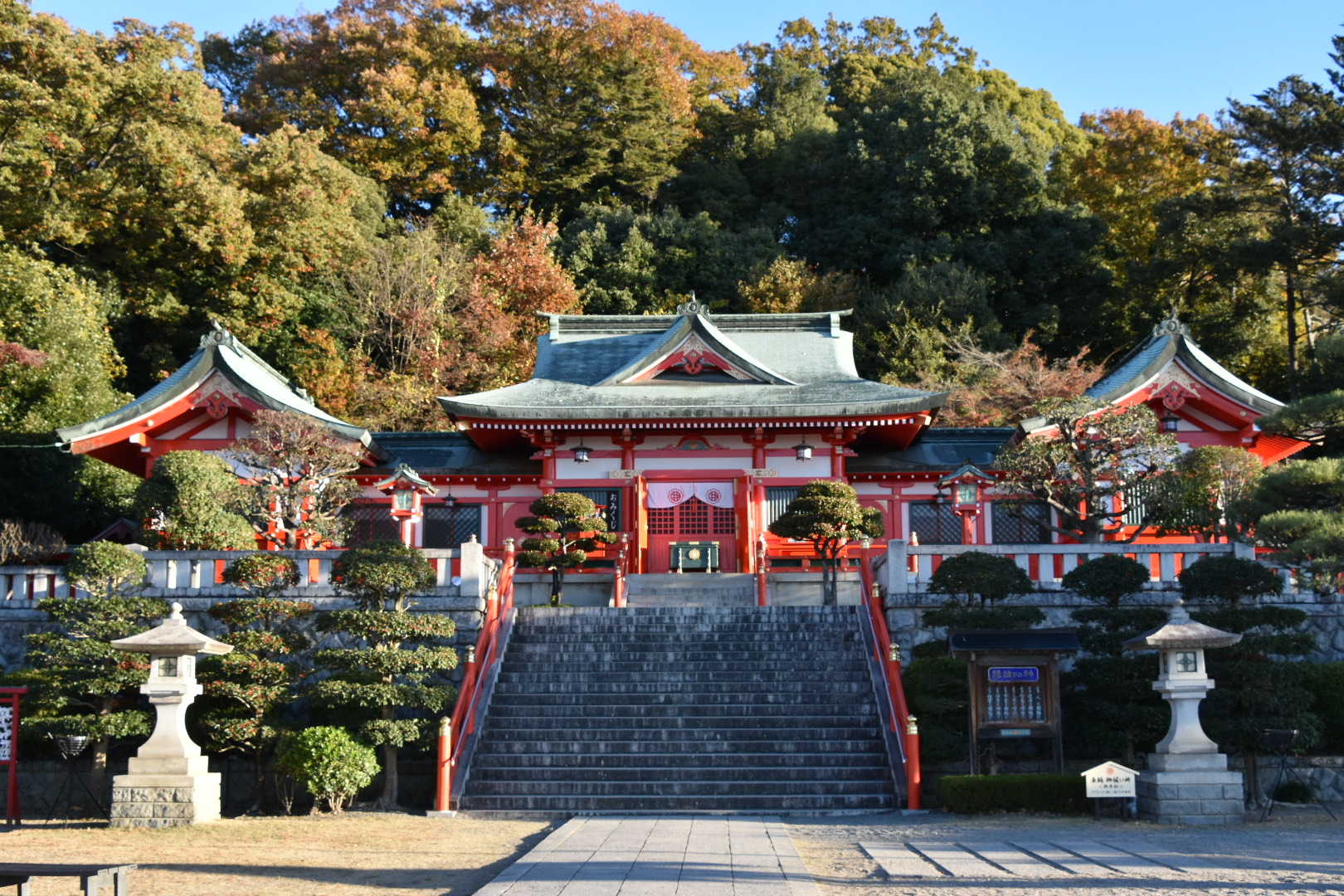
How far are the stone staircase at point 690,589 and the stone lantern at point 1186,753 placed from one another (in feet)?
28.0

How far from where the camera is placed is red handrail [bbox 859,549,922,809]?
41.5 feet

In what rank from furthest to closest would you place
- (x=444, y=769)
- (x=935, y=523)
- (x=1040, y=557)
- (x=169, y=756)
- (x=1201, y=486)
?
1. (x=935, y=523)
2. (x=1201, y=486)
3. (x=1040, y=557)
4. (x=444, y=769)
5. (x=169, y=756)

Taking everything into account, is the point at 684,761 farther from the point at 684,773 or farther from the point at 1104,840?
the point at 1104,840

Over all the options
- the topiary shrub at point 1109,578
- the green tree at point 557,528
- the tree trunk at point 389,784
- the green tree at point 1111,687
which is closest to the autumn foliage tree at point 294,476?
the green tree at point 557,528

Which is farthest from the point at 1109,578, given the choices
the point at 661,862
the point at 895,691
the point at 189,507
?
the point at 189,507

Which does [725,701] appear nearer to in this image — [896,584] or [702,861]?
[896,584]

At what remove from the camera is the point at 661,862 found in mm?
8820

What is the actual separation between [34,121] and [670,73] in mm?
21953

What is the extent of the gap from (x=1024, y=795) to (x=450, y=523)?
14.3 metres

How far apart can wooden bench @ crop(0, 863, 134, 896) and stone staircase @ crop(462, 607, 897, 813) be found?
6.02 metres

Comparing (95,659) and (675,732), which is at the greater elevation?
(95,659)

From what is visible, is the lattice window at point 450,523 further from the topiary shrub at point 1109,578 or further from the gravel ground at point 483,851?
the topiary shrub at point 1109,578

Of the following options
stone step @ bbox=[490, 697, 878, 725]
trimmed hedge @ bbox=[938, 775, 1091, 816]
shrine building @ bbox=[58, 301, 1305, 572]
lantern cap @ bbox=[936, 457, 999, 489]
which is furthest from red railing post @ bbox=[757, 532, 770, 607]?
trimmed hedge @ bbox=[938, 775, 1091, 816]

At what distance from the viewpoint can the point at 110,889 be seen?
845cm
